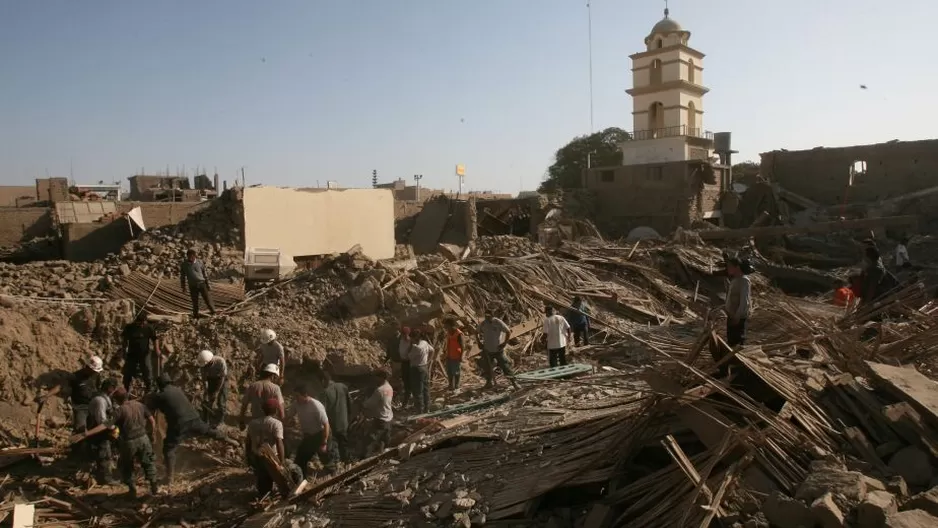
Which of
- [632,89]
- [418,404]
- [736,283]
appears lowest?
[418,404]

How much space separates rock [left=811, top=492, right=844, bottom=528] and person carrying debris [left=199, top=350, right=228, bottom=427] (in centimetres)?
756

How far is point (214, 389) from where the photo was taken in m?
9.35

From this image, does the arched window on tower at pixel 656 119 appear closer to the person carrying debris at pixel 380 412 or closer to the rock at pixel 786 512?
the person carrying debris at pixel 380 412

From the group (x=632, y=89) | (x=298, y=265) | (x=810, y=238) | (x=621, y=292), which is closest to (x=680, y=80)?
(x=632, y=89)

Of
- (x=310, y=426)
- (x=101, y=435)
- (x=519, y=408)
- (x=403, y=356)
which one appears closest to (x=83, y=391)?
(x=101, y=435)

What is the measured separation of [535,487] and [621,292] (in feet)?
36.1

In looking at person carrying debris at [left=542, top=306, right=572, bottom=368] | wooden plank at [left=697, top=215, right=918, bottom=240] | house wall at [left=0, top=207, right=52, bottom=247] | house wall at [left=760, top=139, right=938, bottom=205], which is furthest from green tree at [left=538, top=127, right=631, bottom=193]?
person carrying debris at [left=542, top=306, right=572, bottom=368]

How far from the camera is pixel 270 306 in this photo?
11.9m

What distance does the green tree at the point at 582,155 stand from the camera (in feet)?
164

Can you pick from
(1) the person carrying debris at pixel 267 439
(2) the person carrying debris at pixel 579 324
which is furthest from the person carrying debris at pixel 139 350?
(2) the person carrying debris at pixel 579 324

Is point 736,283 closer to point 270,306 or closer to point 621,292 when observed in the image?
point 270,306

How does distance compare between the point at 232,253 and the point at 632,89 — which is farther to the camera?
the point at 632,89

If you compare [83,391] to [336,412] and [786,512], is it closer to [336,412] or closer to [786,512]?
[336,412]

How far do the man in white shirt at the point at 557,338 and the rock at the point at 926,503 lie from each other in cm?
661
